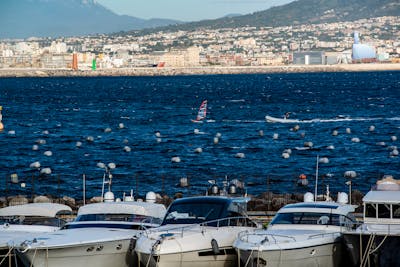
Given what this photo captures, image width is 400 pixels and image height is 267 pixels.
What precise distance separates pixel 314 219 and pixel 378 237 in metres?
1.74

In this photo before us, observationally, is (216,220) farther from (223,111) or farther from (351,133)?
(223,111)

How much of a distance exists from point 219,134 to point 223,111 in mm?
34648

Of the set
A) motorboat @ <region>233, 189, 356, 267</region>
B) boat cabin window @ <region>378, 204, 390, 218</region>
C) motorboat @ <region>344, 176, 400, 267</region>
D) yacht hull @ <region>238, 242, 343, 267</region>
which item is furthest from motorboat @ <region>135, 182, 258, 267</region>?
boat cabin window @ <region>378, 204, 390, 218</region>

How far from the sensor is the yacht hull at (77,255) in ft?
69.9

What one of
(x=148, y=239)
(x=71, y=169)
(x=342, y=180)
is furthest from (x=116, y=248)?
(x=71, y=169)

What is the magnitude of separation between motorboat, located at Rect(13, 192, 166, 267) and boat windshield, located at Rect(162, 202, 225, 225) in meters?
0.62

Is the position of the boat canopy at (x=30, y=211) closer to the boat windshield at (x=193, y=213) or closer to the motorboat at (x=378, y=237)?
the boat windshield at (x=193, y=213)

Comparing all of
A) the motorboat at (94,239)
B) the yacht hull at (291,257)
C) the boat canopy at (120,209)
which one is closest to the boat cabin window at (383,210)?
the yacht hull at (291,257)

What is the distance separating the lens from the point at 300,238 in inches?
846

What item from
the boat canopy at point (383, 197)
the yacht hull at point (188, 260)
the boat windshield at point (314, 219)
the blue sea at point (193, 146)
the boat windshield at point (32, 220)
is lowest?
the blue sea at point (193, 146)

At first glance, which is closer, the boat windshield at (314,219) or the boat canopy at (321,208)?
the boat windshield at (314,219)

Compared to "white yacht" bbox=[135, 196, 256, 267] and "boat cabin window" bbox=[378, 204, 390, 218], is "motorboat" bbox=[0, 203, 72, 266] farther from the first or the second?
"boat cabin window" bbox=[378, 204, 390, 218]

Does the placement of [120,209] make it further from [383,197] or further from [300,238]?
[383,197]

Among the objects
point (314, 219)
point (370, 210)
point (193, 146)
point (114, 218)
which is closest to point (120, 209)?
point (114, 218)
